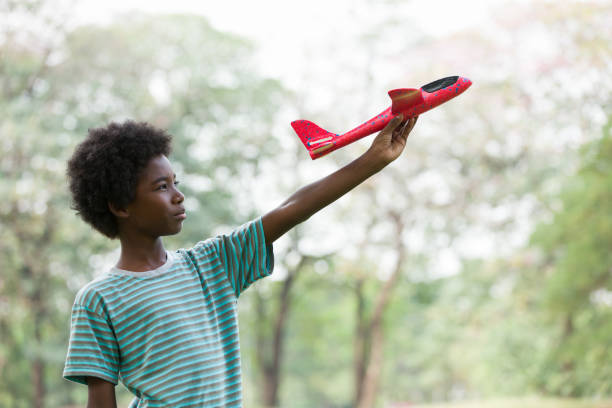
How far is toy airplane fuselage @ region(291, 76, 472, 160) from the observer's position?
162cm

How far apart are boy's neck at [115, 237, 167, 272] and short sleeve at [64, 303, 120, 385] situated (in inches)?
5.8

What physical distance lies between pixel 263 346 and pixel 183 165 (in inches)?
227

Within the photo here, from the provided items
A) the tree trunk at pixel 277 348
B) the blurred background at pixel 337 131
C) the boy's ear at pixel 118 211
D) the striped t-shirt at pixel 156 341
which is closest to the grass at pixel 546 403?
the blurred background at pixel 337 131

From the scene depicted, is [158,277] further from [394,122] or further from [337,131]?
[337,131]

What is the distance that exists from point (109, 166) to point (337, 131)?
10.3 m

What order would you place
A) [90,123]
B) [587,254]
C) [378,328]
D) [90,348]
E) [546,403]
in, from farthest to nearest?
1. [378,328]
2. [90,123]
3. [546,403]
4. [587,254]
5. [90,348]

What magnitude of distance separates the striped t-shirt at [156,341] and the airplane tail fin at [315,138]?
0.41 meters

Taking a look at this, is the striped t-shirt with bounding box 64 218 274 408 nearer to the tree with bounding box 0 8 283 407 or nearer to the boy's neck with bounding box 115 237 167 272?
the boy's neck with bounding box 115 237 167 272

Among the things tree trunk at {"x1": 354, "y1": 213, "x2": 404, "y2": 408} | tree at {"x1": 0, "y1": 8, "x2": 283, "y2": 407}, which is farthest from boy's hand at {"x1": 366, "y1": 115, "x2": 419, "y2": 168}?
tree trunk at {"x1": 354, "y1": 213, "x2": 404, "y2": 408}

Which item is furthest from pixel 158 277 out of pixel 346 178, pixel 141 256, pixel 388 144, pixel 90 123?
pixel 90 123

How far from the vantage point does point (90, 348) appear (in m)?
1.56

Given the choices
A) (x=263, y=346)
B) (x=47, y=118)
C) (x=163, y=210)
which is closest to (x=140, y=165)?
(x=163, y=210)

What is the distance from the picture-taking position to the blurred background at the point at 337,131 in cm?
1045

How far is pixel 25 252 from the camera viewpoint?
36.5 ft
